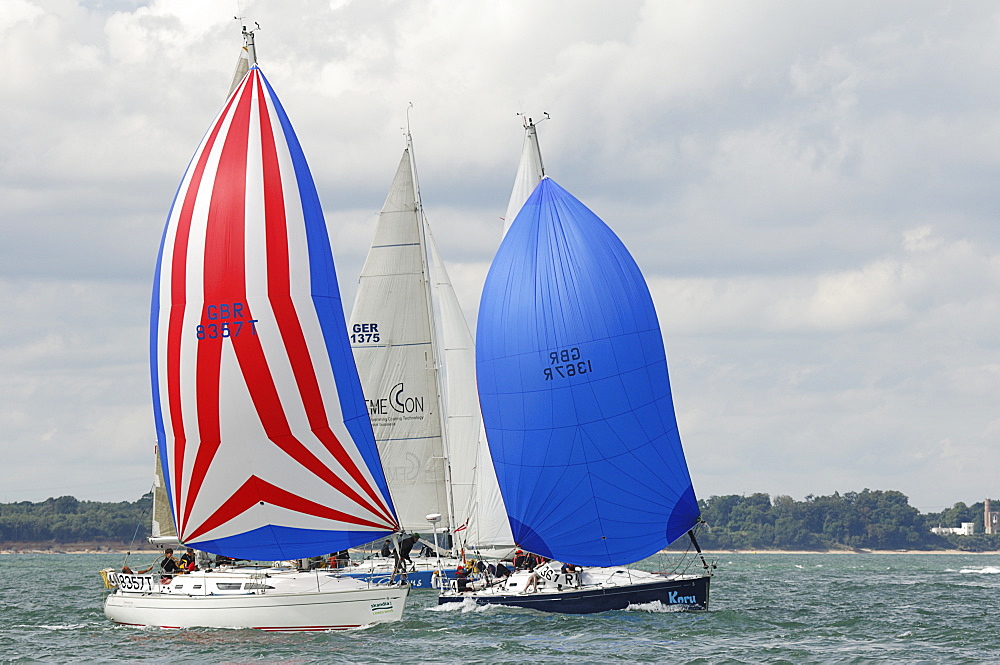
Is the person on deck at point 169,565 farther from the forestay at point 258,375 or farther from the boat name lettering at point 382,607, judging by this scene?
the boat name lettering at point 382,607

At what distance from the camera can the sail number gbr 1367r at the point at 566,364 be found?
32.4m

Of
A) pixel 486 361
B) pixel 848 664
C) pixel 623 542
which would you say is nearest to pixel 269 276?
pixel 486 361

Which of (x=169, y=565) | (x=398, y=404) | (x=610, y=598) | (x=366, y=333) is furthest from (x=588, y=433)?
(x=366, y=333)

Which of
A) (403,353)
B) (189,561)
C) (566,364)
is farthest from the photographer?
(403,353)

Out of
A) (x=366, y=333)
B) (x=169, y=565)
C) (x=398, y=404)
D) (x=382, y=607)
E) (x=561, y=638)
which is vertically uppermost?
(x=366, y=333)

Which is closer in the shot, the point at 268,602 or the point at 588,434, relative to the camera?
the point at 268,602

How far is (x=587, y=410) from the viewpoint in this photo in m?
32.4

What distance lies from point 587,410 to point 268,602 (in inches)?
340

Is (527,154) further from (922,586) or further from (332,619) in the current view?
(922,586)

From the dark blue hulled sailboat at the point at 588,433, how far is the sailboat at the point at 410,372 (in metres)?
12.7

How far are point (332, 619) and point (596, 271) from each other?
33.5 ft

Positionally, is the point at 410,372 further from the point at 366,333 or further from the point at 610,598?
the point at 610,598

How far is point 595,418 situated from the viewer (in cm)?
3231

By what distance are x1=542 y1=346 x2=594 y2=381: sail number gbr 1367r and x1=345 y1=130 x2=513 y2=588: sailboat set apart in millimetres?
13393
